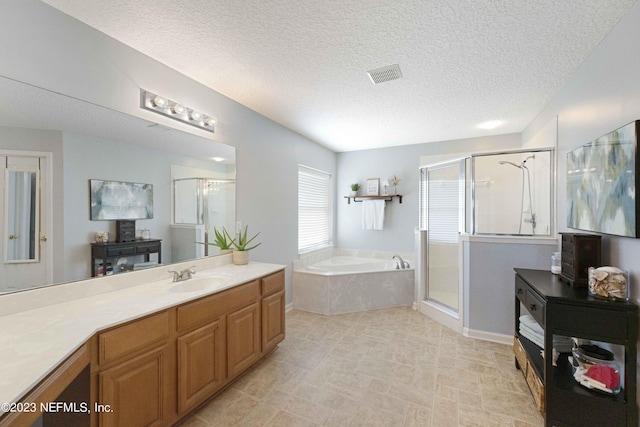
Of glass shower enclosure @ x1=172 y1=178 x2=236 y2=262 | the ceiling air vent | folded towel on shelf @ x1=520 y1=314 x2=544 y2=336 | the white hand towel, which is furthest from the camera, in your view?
the white hand towel

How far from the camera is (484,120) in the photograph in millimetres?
3455

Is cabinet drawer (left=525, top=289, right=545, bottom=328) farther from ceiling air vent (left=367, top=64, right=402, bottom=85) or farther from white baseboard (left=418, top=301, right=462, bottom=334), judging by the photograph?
ceiling air vent (left=367, top=64, right=402, bottom=85)

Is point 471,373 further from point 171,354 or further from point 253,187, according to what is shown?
point 253,187

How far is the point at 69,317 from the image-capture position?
1366 millimetres

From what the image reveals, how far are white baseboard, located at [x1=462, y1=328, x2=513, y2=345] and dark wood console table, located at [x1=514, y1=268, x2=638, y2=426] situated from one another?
3.31ft

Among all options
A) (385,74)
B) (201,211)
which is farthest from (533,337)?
(201,211)

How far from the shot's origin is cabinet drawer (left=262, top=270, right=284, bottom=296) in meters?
2.42

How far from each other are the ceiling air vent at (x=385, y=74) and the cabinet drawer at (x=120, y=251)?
2.29 m

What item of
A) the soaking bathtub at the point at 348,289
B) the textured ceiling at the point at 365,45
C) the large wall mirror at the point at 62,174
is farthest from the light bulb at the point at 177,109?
the soaking bathtub at the point at 348,289

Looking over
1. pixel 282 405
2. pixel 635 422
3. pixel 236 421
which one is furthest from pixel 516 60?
pixel 236 421

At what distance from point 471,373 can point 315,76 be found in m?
2.87

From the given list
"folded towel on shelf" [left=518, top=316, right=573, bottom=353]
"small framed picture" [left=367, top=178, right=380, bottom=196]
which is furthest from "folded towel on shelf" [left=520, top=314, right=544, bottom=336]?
"small framed picture" [left=367, top=178, right=380, bottom=196]

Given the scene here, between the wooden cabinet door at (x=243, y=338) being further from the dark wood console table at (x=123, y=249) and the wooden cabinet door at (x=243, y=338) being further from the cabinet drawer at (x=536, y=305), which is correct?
the cabinet drawer at (x=536, y=305)

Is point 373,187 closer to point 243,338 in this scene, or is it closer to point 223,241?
point 223,241
